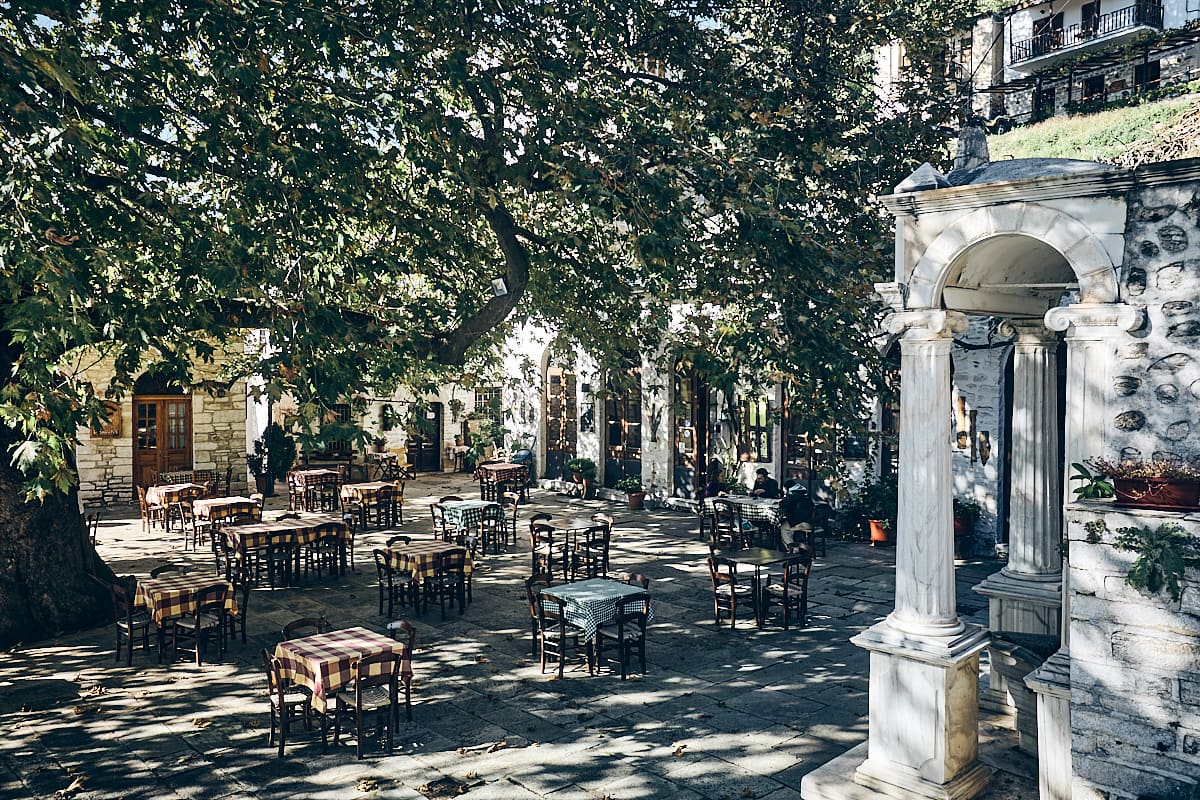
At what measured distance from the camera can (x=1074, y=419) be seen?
5754mm

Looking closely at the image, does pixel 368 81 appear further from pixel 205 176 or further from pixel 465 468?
pixel 465 468

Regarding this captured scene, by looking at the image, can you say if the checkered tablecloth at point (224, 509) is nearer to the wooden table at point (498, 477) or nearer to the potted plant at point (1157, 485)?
the wooden table at point (498, 477)

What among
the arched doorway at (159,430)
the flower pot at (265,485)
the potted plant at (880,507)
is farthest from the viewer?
the flower pot at (265,485)

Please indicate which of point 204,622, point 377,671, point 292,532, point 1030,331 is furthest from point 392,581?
point 1030,331

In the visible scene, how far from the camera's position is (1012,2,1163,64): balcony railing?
35438mm

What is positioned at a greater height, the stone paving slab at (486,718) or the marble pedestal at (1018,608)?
the marble pedestal at (1018,608)

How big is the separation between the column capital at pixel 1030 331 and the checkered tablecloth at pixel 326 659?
6.40m

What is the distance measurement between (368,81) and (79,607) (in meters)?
7.98

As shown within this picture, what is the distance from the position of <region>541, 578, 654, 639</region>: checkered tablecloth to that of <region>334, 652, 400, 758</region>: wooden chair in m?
2.37

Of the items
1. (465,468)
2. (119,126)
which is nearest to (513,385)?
(119,126)

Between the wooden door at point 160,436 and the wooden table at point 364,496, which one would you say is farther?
the wooden door at point 160,436

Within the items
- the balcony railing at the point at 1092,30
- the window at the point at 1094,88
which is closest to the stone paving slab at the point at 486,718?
the window at the point at 1094,88

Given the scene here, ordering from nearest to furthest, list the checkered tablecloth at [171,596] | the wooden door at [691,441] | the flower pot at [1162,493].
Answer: the flower pot at [1162,493] < the checkered tablecloth at [171,596] < the wooden door at [691,441]

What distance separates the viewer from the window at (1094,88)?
36562 millimetres
